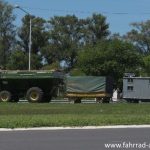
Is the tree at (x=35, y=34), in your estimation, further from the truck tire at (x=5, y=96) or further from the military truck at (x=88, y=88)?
the truck tire at (x=5, y=96)

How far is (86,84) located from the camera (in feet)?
184

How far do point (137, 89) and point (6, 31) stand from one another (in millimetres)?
55779

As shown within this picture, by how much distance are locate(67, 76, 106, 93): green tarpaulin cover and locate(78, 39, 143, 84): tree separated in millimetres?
20722

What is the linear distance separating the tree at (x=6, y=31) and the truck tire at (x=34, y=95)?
2387 inches

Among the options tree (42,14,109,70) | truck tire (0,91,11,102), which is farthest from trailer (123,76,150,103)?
tree (42,14,109,70)

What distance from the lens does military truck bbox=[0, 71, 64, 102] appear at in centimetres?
A: 4778

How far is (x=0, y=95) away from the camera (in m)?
48.7

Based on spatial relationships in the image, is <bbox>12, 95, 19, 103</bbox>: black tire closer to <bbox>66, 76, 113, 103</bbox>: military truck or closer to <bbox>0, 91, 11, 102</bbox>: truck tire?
<bbox>0, 91, 11, 102</bbox>: truck tire

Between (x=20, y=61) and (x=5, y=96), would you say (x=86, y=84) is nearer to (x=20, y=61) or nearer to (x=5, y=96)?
(x=5, y=96)

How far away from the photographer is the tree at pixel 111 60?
78500 millimetres

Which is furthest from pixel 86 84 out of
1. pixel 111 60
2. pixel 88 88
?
pixel 111 60
